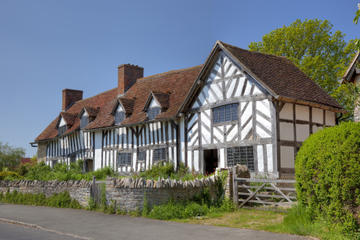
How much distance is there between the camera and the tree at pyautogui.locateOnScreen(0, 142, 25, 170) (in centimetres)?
4250

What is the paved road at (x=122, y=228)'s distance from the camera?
850 cm

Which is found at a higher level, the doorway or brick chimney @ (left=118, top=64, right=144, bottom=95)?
brick chimney @ (left=118, top=64, right=144, bottom=95)

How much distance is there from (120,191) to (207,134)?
7383mm

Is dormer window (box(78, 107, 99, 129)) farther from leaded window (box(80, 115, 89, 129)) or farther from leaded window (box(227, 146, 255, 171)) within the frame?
leaded window (box(227, 146, 255, 171))

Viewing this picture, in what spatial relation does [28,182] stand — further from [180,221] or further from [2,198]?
[180,221]

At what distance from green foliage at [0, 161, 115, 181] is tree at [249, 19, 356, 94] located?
1509cm

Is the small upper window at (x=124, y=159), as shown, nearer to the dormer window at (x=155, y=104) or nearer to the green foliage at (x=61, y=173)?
the green foliage at (x=61, y=173)

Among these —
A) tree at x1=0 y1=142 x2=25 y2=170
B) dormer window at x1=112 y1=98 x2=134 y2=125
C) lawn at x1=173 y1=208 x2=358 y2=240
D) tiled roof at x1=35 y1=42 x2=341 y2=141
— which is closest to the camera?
lawn at x1=173 y1=208 x2=358 y2=240

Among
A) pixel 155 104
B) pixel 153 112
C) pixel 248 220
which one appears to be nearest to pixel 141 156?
pixel 153 112

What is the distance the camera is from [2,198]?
749 inches

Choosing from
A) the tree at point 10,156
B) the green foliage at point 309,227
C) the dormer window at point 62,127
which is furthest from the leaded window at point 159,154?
the tree at point 10,156

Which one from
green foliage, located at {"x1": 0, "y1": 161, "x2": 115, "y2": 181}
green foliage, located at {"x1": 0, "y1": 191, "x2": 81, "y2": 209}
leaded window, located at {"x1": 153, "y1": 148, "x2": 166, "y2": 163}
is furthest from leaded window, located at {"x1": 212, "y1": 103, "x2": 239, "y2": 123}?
green foliage, located at {"x1": 0, "y1": 191, "x2": 81, "y2": 209}

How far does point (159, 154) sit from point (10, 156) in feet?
93.0

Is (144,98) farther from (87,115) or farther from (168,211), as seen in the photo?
(168,211)
